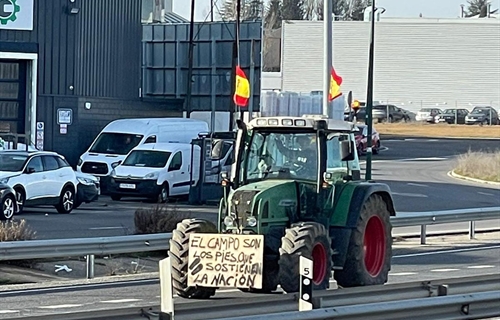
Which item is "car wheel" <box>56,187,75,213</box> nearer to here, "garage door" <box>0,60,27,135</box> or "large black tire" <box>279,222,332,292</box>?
"garage door" <box>0,60,27,135</box>

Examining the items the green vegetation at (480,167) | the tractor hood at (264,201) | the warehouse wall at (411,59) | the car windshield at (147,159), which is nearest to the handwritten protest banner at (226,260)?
the tractor hood at (264,201)

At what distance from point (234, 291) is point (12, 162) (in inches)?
560

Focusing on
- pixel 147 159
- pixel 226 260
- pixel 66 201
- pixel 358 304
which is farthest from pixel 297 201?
pixel 147 159

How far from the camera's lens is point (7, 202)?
25297 mm

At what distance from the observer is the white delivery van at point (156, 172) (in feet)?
106

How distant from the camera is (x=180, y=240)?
43.2 feet

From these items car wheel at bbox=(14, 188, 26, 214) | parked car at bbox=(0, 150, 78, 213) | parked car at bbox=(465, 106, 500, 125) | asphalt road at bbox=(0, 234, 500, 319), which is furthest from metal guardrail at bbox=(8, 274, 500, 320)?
parked car at bbox=(465, 106, 500, 125)

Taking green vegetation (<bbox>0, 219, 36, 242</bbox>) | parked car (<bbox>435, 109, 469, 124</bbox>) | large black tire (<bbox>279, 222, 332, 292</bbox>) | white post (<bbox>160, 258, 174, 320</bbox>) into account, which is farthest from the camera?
parked car (<bbox>435, 109, 469, 124</bbox>)

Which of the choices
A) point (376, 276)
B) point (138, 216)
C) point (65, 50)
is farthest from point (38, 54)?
point (376, 276)

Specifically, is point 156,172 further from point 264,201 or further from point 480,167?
point 264,201

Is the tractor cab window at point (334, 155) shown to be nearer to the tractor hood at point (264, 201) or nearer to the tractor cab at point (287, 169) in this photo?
the tractor cab at point (287, 169)

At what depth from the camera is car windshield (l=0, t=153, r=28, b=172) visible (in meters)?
27.1

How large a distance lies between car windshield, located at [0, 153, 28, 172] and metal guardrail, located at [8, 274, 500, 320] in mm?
18644

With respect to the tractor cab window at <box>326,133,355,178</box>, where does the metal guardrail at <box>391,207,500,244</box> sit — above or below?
below
